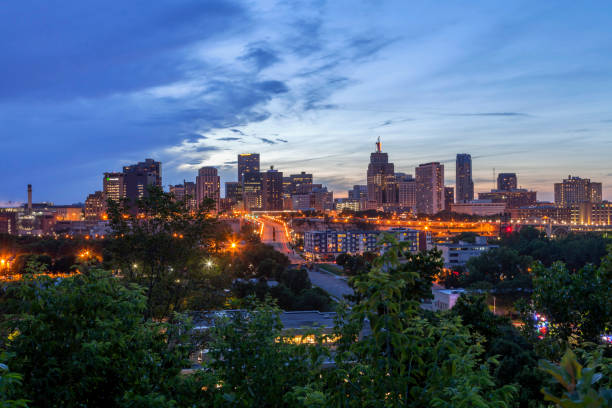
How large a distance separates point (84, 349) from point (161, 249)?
9.07 metres

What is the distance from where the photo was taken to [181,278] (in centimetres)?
1327

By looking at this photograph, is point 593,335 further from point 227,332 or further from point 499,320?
point 227,332

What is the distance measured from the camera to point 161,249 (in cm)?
1309

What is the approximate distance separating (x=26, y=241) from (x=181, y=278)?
51109 millimetres

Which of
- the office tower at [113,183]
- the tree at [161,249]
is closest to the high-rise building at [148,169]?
the office tower at [113,183]

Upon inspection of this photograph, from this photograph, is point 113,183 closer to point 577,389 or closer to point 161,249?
point 161,249

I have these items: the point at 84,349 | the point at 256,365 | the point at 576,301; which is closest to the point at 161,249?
the point at 256,365

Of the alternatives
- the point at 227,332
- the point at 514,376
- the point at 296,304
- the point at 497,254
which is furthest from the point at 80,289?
the point at 497,254

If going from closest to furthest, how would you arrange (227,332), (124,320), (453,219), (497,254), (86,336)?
(86,336) → (124,320) → (227,332) → (497,254) → (453,219)

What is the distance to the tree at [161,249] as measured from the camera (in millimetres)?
12930

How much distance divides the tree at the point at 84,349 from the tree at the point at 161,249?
7.90 meters

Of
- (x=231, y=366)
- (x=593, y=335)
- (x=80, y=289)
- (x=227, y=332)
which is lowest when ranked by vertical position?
(x=593, y=335)

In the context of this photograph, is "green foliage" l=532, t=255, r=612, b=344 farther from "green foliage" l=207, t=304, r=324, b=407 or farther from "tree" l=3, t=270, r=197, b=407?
"tree" l=3, t=270, r=197, b=407

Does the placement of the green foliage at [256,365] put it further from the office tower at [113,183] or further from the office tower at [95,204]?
the office tower at [113,183]
